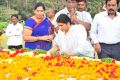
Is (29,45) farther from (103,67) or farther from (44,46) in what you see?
(103,67)

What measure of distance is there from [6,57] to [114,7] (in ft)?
7.29

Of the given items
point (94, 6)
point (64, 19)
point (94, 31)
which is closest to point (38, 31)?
point (94, 31)

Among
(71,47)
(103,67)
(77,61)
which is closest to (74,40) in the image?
(71,47)

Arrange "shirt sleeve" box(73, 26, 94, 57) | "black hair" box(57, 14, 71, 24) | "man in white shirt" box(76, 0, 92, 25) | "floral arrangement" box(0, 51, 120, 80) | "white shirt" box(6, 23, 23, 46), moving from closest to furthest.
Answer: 1. "floral arrangement" box(0, 51, 120, 80)
2. "black hair" box(57, 14, 71, 24)
3. "shirt sleeve" box(73, 26, 94, 57)
4. "man in white shirt" box(76, 0, 92, 25)
5. "white shirt" box(6, 23, 23, 46)

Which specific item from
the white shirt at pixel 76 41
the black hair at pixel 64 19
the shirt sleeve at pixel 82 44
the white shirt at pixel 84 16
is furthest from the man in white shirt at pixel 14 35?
the black hair at pixel 64 19

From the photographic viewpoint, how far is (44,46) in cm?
906

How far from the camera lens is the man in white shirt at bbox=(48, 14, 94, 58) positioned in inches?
310

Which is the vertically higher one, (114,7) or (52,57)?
(114,7)

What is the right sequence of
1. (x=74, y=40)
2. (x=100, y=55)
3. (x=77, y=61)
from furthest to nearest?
(x=100, y=55), (x=74, y=40), (x=77, y=61)

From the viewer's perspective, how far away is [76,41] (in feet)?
26.5

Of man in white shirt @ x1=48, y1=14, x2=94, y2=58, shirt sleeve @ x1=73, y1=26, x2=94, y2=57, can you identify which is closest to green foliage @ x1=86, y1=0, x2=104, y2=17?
man in white shirt @ x1=48, y1=14, x2=94, y2=58

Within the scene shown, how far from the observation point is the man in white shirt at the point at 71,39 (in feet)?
25.8

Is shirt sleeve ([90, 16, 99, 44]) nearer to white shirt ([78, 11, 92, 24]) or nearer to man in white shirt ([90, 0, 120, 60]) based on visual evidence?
man in white shirt ([90, 0, 120, 60])

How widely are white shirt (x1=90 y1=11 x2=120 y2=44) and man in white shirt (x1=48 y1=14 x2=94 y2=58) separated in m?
0.48
